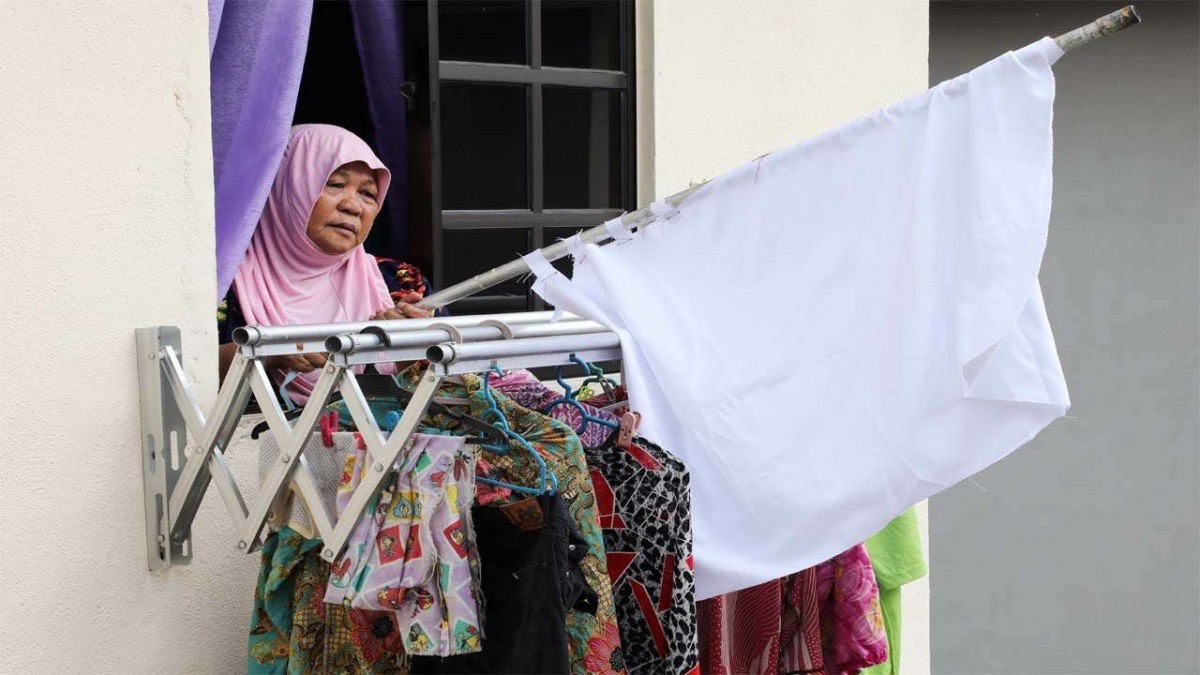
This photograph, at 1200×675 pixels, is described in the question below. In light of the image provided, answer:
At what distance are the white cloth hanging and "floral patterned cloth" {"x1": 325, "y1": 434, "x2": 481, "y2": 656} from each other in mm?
446

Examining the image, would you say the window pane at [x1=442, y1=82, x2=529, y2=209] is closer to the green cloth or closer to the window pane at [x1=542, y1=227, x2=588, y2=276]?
the window pane at [x1=542, y1=227, x2=588, y2=276]

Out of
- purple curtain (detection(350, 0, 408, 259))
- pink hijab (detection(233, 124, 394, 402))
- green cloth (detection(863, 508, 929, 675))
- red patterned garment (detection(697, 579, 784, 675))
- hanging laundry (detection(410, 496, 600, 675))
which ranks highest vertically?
purple curtain (detection(350, 0, 408, 259))

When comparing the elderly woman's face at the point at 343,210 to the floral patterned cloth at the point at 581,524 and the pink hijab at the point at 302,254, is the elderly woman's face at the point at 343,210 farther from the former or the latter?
the floral patterned cloth at the point at 581,524

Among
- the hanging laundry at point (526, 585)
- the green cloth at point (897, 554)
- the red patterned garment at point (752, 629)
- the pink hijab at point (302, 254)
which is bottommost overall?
the red patterned garment at point (752, 629)

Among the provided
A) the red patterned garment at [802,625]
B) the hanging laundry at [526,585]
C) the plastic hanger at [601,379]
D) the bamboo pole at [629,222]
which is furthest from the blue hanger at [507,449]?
the red patterned garment at [802,625]

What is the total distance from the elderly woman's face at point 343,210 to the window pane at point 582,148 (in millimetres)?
495

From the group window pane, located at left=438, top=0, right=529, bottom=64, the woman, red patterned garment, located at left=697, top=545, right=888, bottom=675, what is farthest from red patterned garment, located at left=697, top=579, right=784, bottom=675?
window pane, located at left=438, top=0, right=529, bottom=64

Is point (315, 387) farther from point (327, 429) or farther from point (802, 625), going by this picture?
point (802, 625)

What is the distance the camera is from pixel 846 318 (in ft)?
7.93

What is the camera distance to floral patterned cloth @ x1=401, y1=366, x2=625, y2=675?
220 centimetres

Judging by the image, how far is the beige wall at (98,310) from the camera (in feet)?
7.52

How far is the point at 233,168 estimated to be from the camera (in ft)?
9.65

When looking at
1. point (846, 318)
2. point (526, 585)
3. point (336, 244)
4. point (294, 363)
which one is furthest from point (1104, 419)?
point (526, 585)

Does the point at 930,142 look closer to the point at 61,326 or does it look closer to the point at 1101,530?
the point at 61,326
